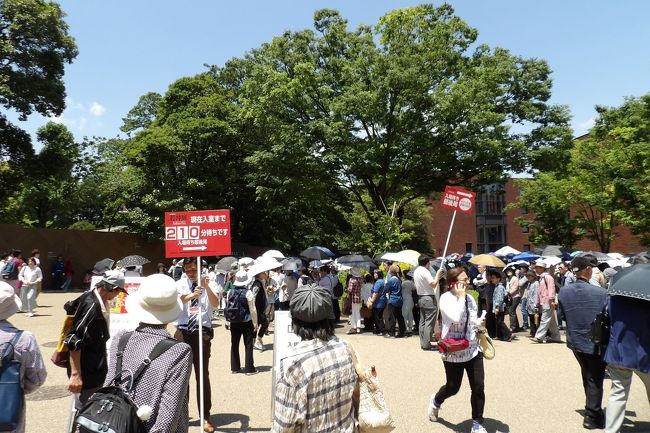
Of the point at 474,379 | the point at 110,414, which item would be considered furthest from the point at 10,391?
the point at 474,379

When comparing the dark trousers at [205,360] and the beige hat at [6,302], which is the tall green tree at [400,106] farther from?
the beige hat at [6,302]

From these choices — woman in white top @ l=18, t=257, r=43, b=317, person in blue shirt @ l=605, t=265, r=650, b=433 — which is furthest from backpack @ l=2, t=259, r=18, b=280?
person in blue shirt @ l=605, t=265, r=650, b=433

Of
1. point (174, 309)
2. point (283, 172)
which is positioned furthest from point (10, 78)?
point (174, 309)

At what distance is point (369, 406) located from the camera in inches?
118

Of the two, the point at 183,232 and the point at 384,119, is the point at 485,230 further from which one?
the point at 183,232

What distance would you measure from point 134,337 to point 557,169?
26.0 m

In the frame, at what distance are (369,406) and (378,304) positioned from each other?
10.1 meters

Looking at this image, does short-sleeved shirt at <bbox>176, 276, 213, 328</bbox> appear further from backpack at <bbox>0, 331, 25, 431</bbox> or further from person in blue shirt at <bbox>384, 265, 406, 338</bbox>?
person in blue shirt at <bbox>384, 265, 406, 338</bbox>

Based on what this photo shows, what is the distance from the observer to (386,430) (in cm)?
300

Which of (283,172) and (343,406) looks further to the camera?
(283,172)

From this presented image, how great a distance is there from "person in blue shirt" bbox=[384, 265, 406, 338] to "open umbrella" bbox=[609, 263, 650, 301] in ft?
24.5

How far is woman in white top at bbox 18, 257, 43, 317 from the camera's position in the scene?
14.9m

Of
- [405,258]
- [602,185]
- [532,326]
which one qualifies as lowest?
[532,326]

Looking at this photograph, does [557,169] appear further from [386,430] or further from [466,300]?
[386,430]
